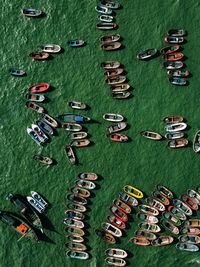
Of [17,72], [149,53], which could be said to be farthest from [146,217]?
[17,72]

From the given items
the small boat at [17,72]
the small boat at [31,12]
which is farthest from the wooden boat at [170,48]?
the small boat at [17,72]

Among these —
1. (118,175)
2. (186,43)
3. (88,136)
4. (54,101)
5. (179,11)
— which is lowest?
(118,175)

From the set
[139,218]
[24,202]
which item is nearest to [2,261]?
[24,202]

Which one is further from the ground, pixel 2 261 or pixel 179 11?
pixel 179 11

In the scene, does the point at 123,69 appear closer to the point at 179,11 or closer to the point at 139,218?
the point at 179,11

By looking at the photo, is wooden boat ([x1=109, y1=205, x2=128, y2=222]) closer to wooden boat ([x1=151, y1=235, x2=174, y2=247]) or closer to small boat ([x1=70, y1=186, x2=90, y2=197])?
small boat ([x1=70, y1=186, x2=90, y2=197])
